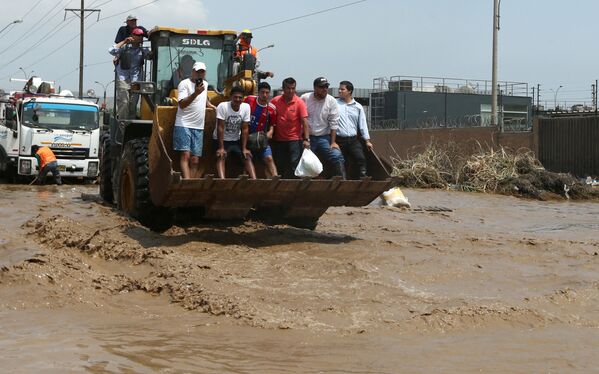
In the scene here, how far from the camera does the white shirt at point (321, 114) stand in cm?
1084

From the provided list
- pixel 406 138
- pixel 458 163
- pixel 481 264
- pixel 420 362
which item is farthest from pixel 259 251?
pixel 406 138

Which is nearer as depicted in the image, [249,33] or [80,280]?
[80,280]

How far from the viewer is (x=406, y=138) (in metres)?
34.8

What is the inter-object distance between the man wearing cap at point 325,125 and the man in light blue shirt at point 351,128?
8.1 inches

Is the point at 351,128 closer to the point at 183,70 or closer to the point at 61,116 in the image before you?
the point at 183,70

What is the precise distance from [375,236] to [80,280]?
16.0 ft

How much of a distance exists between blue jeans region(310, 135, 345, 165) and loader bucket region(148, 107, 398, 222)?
1.62ft

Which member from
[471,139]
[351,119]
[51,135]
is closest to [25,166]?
[51,135]

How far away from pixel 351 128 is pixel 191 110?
2.11 metres

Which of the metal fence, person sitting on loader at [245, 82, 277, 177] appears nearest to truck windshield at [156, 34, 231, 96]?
person sitting on loader at [245, 82, 277, 177]

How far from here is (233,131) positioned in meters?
10.5

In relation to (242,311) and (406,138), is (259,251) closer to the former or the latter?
(242,311)

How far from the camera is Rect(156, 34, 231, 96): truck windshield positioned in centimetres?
1251

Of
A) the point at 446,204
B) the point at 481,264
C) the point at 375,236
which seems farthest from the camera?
the point at 446,204
